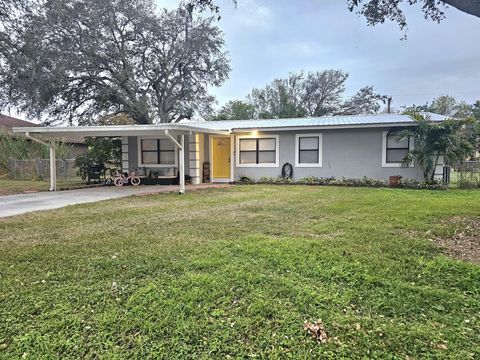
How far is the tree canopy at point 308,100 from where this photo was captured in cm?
3325

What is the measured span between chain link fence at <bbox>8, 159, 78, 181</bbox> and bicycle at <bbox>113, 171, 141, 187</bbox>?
4315 mm

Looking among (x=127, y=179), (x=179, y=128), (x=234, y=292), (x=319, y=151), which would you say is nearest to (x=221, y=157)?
(x=127, y=179)

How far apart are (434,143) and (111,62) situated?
59.1ft

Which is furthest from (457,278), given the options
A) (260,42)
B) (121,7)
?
(121,7)

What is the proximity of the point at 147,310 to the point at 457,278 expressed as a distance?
2995mm

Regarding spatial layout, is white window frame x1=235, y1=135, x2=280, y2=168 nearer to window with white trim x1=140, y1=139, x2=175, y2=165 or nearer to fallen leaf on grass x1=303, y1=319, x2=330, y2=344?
window with white trim x1=140, y1=139, x2=175, y2=165

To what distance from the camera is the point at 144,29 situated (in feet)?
66.3

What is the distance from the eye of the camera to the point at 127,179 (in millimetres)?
13508

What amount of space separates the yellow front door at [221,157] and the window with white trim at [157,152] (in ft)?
6.05

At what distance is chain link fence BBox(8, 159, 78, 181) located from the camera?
53.2ft

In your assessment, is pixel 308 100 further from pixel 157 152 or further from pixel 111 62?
pixel 157 152

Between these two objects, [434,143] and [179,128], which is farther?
[434,143]

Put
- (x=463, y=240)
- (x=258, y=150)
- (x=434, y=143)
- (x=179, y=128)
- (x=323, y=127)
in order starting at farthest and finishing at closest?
(x=258, y=150) < (x=323, y=127) < (x=434, y=143) < (x=179, y=128) < (x=463, y=240)

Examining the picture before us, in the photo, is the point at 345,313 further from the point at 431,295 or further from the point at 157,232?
the point at 157,232
